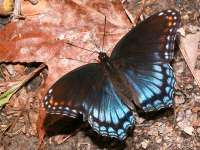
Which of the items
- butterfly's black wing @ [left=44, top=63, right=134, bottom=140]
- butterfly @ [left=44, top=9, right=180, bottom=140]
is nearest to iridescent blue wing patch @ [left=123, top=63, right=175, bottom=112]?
butterfly @ [left=44, top=9, right=180, bottom=140]

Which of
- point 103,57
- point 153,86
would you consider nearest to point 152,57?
point 153,86

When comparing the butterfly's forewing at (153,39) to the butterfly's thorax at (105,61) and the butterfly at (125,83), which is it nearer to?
the butterfly at (125,83)

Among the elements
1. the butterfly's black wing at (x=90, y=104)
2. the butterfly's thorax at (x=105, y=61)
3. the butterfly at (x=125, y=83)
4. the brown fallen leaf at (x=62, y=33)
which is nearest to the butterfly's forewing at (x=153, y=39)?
the butterfly at (x=125, y=83)

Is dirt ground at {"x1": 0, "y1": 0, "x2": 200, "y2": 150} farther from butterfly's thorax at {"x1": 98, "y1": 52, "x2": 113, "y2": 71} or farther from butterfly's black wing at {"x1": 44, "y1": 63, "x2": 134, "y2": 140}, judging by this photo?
butterfly's thorax at {"x1": 98, "y1": 52, "x2": 113, "y2": 71}

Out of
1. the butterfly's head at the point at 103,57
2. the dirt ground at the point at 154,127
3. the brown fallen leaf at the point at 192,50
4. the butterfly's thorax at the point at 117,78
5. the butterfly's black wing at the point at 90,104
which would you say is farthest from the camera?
the brown fallen leaf at the point at 192,50

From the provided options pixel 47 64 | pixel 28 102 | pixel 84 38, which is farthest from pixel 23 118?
pixel 84 38
